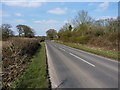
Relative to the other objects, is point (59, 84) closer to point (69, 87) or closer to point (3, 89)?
point (69, 87)

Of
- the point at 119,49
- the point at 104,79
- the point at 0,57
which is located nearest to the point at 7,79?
the point at 0,57

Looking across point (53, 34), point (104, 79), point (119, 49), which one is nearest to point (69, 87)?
point (104, 79)

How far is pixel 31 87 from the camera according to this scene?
18.3 feet

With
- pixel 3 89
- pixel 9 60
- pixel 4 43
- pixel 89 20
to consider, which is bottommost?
pixel 3 89

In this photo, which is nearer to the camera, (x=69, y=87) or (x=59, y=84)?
(x=69, y=87)

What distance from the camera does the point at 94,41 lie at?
30.5 metres

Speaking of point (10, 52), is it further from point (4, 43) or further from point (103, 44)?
point (103, 44)

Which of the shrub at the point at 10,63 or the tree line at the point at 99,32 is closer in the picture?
the shrub at the point at 10,63

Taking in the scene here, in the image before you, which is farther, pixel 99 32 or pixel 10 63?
pixel 99 32

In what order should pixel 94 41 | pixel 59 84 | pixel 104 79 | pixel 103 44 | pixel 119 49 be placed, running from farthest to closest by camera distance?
pixel 94 41 → pixel 103 44 → pixel 119 49 → pixel 104 79 → pixel 59 84

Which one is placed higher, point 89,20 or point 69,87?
point 89,20

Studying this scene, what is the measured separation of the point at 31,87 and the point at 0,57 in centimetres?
496

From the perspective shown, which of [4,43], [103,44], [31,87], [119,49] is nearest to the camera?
[31,87]

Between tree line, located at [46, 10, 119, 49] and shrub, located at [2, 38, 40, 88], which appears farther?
tree line, located at [46, 10, 119, 49]
